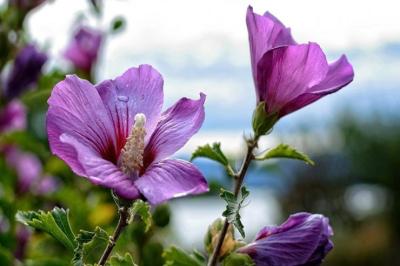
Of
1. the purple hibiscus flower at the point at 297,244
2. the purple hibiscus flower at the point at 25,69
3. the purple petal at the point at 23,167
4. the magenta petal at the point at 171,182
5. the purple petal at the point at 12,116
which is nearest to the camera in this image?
the magenta petal at the point at 171,182

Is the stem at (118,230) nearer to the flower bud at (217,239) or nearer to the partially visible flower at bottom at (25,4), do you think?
the flower bud at (217,239)

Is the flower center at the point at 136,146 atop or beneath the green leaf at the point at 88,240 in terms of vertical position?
atop

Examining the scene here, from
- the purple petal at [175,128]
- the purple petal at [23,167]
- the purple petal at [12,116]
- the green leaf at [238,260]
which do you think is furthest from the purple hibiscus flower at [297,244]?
the purple petal at [23,167]

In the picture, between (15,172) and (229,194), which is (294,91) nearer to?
(229,194)

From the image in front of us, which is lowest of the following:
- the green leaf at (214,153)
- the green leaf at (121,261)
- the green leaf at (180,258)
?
the green leaf at (180,258)

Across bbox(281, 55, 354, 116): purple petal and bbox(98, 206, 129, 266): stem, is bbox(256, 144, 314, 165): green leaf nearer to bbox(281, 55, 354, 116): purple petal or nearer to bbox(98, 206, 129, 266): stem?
bbox(281, 55, 354, 116): purple petal

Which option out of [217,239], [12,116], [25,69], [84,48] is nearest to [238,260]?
[217,239]

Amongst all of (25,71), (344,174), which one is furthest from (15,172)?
(344,174)

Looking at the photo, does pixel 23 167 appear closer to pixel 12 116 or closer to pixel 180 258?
pixel 12 116
